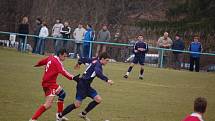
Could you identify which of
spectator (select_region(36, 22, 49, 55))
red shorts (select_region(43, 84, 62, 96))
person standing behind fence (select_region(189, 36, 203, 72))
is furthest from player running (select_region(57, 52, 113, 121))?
spectator (select_region(36, 22, 49, 55))

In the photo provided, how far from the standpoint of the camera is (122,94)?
20.2 metres

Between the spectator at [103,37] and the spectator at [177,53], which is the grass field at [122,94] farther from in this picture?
the spectator at [103,37]

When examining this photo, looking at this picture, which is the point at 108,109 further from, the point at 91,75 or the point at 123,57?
the point at 123,57

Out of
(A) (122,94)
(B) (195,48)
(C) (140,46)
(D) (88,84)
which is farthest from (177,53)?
(D) (88,84)

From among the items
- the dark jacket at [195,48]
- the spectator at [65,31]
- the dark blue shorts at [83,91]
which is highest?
the spectator at [65,31]

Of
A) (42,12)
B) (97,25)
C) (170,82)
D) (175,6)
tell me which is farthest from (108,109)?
(175,6)

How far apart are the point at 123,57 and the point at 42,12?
508 inches

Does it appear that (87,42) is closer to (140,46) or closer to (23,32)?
(23,32)

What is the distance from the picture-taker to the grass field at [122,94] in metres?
15.6

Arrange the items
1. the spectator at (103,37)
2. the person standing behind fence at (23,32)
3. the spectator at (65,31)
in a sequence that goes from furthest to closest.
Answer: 1. the person standing behind fence at (23,32)
2. the spectator at (65,31)
3. the spectator at (103,37)

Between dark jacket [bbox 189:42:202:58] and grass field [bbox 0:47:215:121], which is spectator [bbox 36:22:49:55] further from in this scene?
dark jacket [bbox 189:42:202:58]

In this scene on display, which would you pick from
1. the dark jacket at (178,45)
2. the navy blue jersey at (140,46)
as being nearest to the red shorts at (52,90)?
the navy blue jersey at (140,46)

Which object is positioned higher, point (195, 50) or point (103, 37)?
point (103, 37)

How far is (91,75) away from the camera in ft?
47.0
